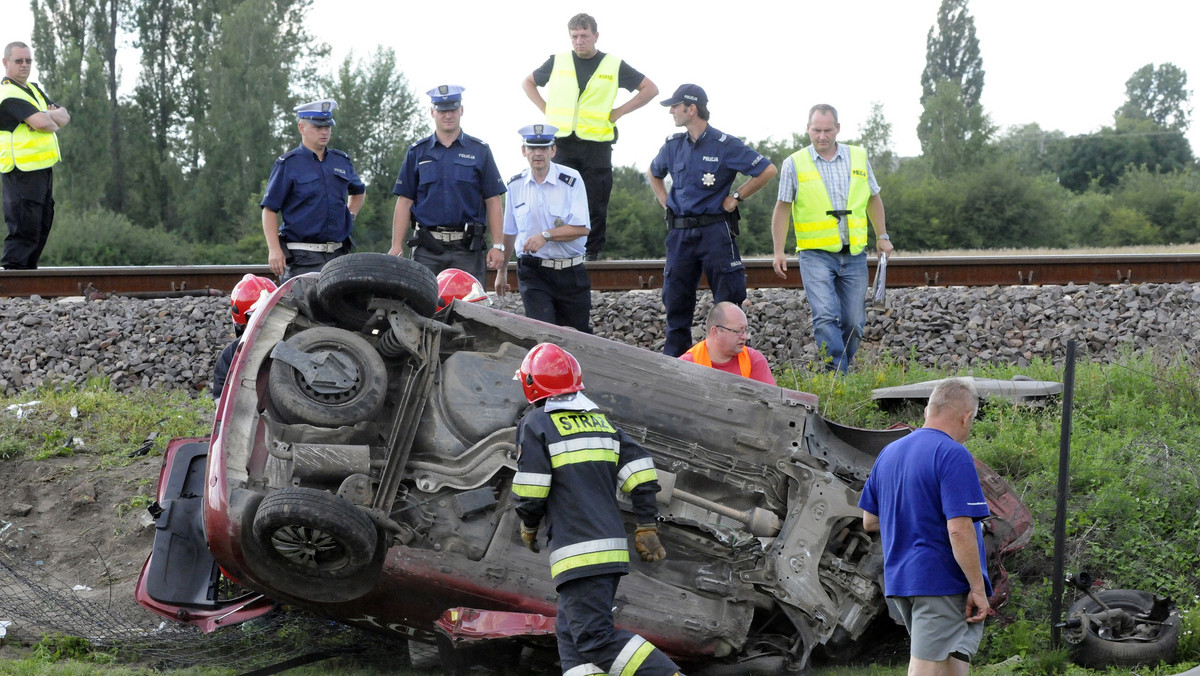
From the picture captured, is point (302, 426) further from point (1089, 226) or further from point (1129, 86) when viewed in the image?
point (1129, 86)

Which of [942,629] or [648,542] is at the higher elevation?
[648,542]

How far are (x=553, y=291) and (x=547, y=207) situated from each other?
0.58m

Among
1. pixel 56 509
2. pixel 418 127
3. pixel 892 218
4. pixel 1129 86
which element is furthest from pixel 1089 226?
pixel 1129 86

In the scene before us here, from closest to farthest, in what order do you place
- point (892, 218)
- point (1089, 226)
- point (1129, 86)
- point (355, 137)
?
point (892, 218) < point (1089, 226) < point (355, 137) < point (1129, 86)

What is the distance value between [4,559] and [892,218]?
24545 millimetres

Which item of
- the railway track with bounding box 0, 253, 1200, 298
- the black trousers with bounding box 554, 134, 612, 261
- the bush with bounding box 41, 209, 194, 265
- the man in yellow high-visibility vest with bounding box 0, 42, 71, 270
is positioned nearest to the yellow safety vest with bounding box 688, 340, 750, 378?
the black trousers with bounding box 554, 134, 612, 261

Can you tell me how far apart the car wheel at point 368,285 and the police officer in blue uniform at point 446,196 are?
10.1 feet

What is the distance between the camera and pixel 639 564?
520cm

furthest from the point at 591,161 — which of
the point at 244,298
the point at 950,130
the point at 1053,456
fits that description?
the point at 950,130

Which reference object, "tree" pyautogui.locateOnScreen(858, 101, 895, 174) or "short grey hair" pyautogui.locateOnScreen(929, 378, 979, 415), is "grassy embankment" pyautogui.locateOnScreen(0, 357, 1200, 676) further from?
"tree" pyautogui.locateOnScreen(858, 101, 895, 174)

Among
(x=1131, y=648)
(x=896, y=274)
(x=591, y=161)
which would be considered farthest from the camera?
(x=896, y=274)

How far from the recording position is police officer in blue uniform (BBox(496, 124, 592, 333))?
807 centimetres

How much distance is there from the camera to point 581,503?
15.2 feet

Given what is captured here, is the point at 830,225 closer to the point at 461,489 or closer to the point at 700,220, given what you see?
the point at 700,220
